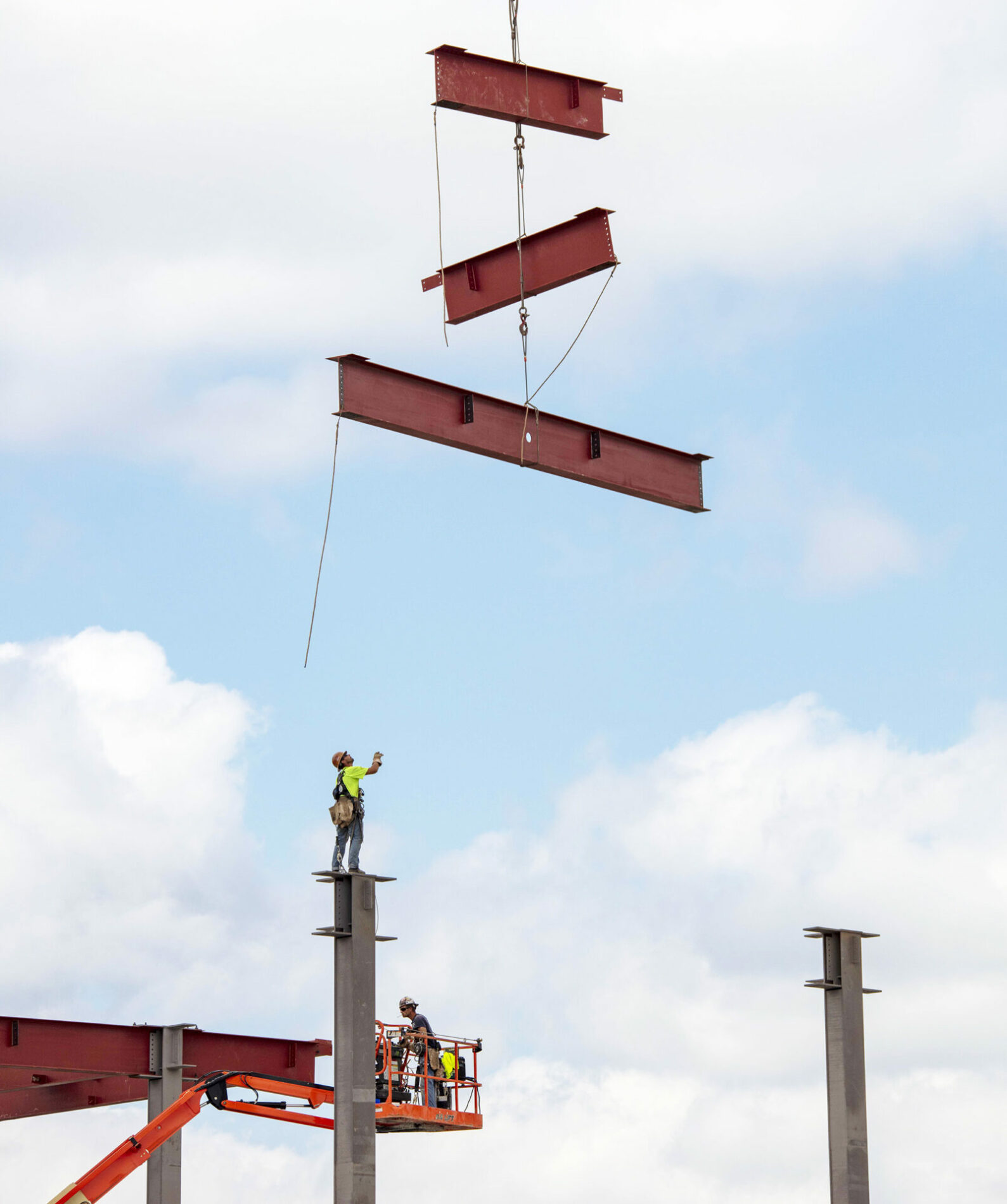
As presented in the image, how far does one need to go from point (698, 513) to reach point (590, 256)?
3585 mm

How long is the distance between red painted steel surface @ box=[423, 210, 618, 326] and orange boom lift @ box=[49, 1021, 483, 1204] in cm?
820

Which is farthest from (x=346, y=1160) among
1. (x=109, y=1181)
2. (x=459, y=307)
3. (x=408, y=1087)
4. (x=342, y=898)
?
(x=459, y=307)

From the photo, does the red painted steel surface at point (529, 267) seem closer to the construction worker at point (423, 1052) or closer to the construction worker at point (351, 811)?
the construction worker at point (351, 811)

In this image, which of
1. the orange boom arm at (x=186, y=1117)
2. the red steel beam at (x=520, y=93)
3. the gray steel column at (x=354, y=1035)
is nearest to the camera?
the gray steel column at (x=354, y=1035)

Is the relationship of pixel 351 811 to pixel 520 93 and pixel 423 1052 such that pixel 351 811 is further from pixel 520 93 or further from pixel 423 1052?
pixel 520 93

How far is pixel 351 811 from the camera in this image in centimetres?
2000

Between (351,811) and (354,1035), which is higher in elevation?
(351,811)

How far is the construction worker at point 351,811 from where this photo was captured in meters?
20.0

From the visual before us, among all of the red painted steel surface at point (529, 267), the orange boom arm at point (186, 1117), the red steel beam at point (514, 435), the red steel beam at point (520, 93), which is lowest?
the orange boom arm at point (186, 1117)

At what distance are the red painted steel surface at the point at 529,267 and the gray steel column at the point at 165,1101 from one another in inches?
419

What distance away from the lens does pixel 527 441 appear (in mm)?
19984

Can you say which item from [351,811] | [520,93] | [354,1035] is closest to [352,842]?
[351,811]

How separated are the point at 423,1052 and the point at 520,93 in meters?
10.8

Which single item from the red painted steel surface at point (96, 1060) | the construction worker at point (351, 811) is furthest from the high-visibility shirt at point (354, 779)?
the red painted steel surface at point (96, 1060)
